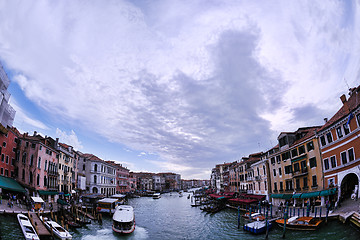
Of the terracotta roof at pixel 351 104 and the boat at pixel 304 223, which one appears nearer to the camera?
the boat at pixel 304 223

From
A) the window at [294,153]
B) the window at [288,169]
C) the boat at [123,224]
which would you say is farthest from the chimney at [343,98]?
the boat at [123,224]

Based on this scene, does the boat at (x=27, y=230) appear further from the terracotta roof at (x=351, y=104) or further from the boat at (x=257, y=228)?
the terracotta roof at (x=351, y=104)

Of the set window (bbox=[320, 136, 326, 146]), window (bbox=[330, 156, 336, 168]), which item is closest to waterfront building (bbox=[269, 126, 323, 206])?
window (bbox=[320, 136, 326, 146])

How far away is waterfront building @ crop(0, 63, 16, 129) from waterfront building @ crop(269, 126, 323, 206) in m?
45.4

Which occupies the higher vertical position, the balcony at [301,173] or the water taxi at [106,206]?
the balcony at [301,173]

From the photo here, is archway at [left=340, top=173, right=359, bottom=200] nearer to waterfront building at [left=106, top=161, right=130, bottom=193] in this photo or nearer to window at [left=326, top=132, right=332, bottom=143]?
window at [left=326, top=132, right=332, bottom=143]

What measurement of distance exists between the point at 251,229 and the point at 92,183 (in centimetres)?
5306

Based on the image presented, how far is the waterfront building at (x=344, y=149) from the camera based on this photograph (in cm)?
2461

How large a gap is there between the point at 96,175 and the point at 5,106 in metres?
37.9

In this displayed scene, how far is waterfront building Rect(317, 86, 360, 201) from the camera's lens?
24611mm

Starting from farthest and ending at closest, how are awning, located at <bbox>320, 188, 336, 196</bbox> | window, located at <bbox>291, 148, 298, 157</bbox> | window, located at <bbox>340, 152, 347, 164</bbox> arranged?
window, located at <bbox>291, 148, 298, 157</bbox>, awning, located at <bbox>320, 188, 336, 196</bbox>, window, located at <bbox>340, 152, 347, 164</bbox>

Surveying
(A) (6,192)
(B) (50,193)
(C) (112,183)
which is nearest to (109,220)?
(B) (50,193)

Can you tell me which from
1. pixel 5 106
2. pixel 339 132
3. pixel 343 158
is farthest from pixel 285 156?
pixel 5 106

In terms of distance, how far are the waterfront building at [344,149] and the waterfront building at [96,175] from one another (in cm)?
5928
